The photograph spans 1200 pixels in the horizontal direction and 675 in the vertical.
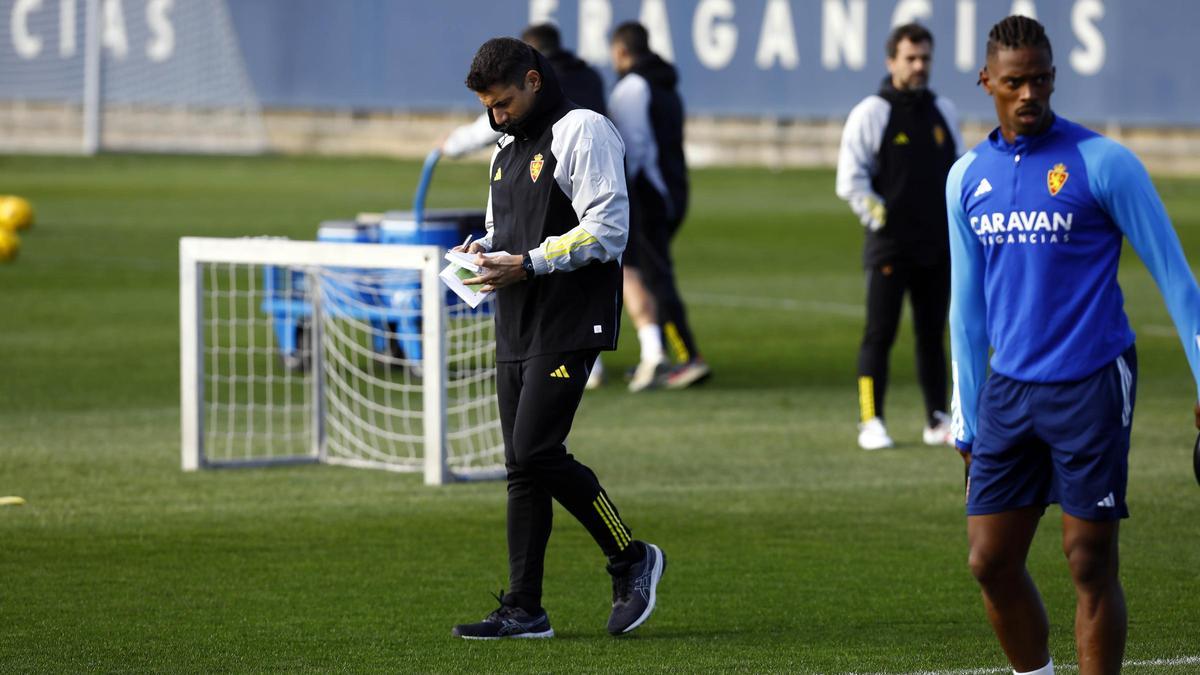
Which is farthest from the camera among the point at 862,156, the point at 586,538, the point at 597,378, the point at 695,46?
the point at 695,46

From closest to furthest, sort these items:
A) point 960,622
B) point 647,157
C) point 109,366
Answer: point 960,622 < point 647,157 < point 109,366

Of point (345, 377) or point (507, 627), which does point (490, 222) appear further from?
point (345, 377)

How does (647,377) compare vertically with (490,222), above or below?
below

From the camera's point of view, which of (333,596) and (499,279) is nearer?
(499,279)

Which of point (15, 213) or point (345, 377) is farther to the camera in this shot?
point (15, 213)

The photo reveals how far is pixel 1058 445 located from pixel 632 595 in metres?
2.03

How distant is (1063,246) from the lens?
4.82m

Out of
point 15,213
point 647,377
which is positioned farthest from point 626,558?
point 15,213

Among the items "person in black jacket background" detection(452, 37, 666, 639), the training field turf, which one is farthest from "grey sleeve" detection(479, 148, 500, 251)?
the training field turf

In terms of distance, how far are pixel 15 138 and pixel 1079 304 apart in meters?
41.8

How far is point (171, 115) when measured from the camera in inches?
1703

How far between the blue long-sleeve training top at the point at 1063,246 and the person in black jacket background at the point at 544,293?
5.09ft

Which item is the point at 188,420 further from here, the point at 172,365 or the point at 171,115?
the point at 171,115

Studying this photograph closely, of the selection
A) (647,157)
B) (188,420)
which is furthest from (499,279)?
(647,157)
